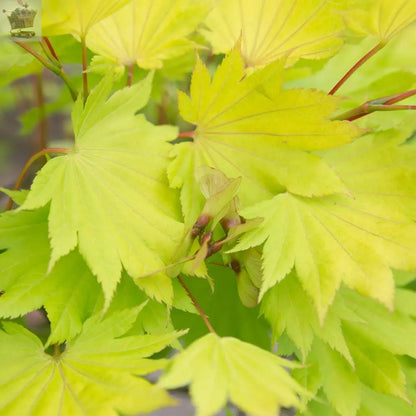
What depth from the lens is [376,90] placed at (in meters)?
0.67

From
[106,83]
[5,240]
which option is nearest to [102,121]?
[106,83]

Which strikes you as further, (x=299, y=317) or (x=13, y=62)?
(x=13, y=62)

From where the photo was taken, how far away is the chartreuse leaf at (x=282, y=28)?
22.4 inches

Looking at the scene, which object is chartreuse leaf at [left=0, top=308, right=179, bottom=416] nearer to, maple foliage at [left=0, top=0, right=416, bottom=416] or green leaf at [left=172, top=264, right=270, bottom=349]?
maple foliage at [left=0, top=0, right=416, bottom=416]

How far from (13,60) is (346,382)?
0.55m

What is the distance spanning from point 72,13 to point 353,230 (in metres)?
0.35

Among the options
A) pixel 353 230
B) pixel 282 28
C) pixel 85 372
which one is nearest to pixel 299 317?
pixel 353 230

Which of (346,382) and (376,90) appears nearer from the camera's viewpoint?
(346,382)

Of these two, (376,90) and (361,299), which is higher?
(376,90)

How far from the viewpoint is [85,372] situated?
453 millimetres

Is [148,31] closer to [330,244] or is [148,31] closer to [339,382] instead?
[330,244]

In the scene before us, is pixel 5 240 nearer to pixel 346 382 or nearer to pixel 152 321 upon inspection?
pixel 152 321

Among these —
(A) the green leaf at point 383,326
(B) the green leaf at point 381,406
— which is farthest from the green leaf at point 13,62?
(B) the green leaf at point 381,406

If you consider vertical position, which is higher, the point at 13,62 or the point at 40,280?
the point at 13,62
